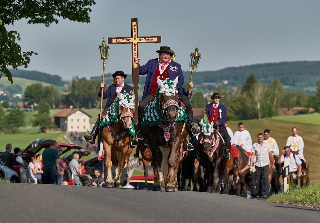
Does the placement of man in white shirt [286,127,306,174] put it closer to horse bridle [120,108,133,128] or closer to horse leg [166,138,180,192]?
horse bridle [120,108,133,128]

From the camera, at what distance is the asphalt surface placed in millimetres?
10320

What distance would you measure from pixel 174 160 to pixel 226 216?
4787mm

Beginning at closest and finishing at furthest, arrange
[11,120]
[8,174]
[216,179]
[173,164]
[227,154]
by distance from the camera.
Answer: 1. [173,164]
2. [216,179]
3. [227,154]
4. [8,174]
5. [11,120]

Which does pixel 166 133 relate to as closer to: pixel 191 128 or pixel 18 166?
pixel 191 128

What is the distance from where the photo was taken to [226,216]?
11.1 metres

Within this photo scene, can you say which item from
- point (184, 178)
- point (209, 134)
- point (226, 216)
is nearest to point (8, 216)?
point (226, 216)

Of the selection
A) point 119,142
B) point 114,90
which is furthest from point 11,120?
point 119,142

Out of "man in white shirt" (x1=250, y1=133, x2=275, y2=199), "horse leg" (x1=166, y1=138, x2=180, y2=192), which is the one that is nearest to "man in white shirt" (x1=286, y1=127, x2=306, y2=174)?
"man in white shirt" (x1=250, y1=133, x2=275, y2=199)

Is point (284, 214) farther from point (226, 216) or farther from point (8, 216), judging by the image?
point (8, 216)

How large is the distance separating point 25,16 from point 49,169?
18.6 feet

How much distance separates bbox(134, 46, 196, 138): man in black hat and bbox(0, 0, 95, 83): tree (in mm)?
5858

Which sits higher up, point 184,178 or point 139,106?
point 139,106

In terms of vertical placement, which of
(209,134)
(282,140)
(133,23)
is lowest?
(282,140)

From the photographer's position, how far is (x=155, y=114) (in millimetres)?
15906
